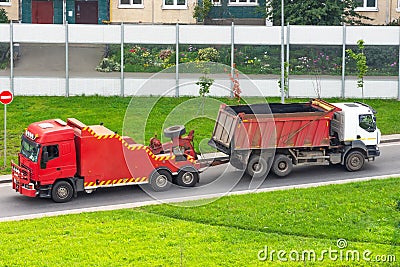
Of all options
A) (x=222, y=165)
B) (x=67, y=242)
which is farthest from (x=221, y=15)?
(x=67, y=242)

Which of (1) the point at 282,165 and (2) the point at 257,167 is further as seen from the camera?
(1) the point at 282,165

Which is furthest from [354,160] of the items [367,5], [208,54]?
[367,5]

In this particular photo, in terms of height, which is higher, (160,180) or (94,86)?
(94,86)

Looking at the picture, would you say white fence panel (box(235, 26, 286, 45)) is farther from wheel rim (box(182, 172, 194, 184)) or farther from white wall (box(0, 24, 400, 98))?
wheel rim (box(182, 172, 194, 184))

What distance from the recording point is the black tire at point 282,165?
30.5 meters

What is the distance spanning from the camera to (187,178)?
29.4 metres

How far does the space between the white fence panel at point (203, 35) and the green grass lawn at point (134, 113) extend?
2.76 meters

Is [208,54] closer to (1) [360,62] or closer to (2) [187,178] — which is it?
(1) [360,62]

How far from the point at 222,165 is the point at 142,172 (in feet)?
13.6

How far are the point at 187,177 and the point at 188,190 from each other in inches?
17.5

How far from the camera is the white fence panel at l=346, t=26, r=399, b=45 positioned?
42594mm

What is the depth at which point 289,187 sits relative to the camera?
29.4 metres

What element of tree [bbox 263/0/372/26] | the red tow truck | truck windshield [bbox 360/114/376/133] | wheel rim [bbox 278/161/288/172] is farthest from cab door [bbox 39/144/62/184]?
tree [bbox 263/0/372/26]

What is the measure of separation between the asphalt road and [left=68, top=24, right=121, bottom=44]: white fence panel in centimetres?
1264
